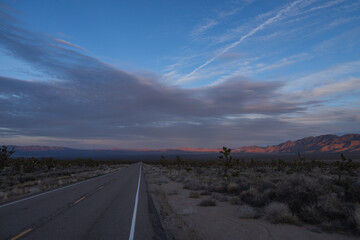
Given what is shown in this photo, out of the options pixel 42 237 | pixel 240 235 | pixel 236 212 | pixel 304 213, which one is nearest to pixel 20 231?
pixel 42 237

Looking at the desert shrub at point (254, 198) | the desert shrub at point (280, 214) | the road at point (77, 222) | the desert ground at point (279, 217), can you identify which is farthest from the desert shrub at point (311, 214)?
the road at point (77, 222)

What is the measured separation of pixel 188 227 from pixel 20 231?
511 cm

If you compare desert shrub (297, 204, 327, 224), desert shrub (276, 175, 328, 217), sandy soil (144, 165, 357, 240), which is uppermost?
desert shrub (276, 175, 328, 217)

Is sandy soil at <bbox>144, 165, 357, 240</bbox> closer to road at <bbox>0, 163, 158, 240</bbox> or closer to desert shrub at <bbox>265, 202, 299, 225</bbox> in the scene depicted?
desert shrub at <bbox>265, 202, 299, 225</bbox>

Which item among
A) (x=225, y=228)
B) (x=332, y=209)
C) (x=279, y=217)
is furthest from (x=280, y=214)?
(x=225, y=228)

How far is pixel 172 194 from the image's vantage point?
16.4 metres

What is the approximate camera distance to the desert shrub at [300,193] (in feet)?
31.1

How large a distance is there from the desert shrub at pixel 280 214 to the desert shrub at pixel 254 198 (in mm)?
1975

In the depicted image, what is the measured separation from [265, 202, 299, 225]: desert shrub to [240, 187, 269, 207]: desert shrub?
1975mm

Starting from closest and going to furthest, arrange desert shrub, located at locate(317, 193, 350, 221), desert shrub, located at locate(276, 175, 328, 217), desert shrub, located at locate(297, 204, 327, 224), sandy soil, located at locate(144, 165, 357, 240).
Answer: sandy soil, located at locate(144, 165, 357, 240) → desert shrub, located at locate(297, 204, 327, 224) → desert shrub, located at locate(317, 193, 350, 221) → desert shrub, located at locate(276, 175, 328, 217)

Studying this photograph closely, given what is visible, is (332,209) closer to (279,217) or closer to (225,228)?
(279,217)

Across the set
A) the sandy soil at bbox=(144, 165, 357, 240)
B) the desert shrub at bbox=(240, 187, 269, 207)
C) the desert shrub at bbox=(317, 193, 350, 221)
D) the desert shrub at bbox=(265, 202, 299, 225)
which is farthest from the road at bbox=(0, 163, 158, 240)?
the desert shrub at bbox=(317, 193, 350, 221)

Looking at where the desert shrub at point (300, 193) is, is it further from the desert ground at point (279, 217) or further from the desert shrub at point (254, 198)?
the desert shrub at point (254, 198)

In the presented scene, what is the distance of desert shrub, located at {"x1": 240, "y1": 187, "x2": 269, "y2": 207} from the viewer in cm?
1132
